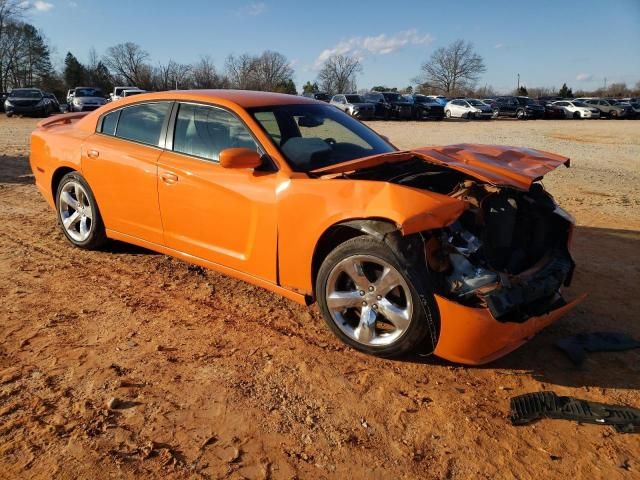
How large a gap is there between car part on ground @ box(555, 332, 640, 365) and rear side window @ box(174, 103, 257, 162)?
2.49m

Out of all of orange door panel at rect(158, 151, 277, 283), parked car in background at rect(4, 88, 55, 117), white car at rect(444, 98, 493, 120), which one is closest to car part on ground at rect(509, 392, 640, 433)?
orange door panel at rect(158, 151, 277, 283)

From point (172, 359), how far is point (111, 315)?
0.84 meters

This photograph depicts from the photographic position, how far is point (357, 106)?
29.2 m

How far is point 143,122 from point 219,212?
4.47ft

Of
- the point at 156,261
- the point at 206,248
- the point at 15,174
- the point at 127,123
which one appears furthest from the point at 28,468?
the point at 15,174

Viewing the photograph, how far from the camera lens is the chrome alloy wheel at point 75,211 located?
4.77 meters

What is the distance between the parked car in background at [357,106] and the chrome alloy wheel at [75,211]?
24967mm

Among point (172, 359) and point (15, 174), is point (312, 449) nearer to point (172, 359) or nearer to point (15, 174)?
point (172, 359)

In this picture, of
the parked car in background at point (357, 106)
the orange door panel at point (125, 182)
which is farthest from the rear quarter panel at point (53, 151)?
the parked car in background at point (357, 106)

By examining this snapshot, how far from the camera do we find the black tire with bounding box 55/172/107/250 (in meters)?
4.63

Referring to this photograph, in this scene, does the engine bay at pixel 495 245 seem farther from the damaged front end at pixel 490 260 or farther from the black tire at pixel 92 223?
the black tire at pixel 92 223

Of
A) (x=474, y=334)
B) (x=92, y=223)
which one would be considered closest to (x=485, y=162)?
(x=474, y=334)

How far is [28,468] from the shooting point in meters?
2.13

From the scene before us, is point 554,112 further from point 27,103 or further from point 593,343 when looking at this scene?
point 593,343
